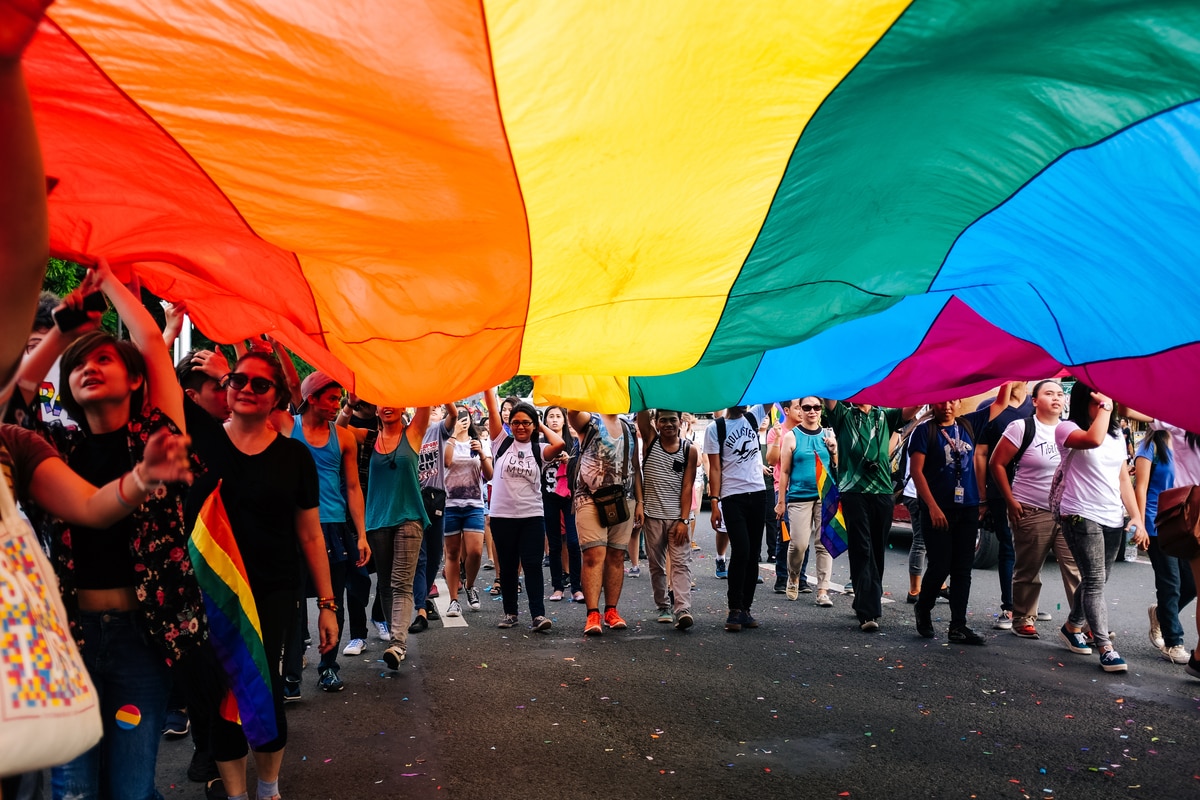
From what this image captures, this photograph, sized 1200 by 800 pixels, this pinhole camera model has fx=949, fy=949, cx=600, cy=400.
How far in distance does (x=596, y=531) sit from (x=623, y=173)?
5.71 metres

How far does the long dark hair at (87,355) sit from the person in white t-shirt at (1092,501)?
6.26m

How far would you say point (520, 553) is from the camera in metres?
9.02

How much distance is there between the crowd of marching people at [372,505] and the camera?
10.0 ft

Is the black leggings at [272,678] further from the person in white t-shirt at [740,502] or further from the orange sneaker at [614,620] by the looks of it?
the person in white t-shirt at [740,502]

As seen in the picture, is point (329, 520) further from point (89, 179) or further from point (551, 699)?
point (89, 179)

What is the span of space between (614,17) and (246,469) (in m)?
2.70

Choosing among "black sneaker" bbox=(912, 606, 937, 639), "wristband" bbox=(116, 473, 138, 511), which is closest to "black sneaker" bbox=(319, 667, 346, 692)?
"wristband" bbox=(116, 473, 138, 511)

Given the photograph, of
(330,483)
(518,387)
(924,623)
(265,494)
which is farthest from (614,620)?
(518,387)

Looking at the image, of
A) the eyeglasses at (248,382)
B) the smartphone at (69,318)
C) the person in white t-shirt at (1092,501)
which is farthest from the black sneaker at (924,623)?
the smartphone at (69,318)

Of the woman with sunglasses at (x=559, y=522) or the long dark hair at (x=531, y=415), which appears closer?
the long dark hair at (x=531, y=415)

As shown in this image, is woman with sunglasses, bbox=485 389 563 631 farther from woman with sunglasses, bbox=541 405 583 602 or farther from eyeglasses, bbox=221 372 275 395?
eyeglasses, bbox=221 372 275 395

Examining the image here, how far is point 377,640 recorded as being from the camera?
8.53 meters

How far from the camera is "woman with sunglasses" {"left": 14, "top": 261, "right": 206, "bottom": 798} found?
305 cm

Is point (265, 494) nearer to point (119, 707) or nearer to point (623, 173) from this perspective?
point (119, 707)
